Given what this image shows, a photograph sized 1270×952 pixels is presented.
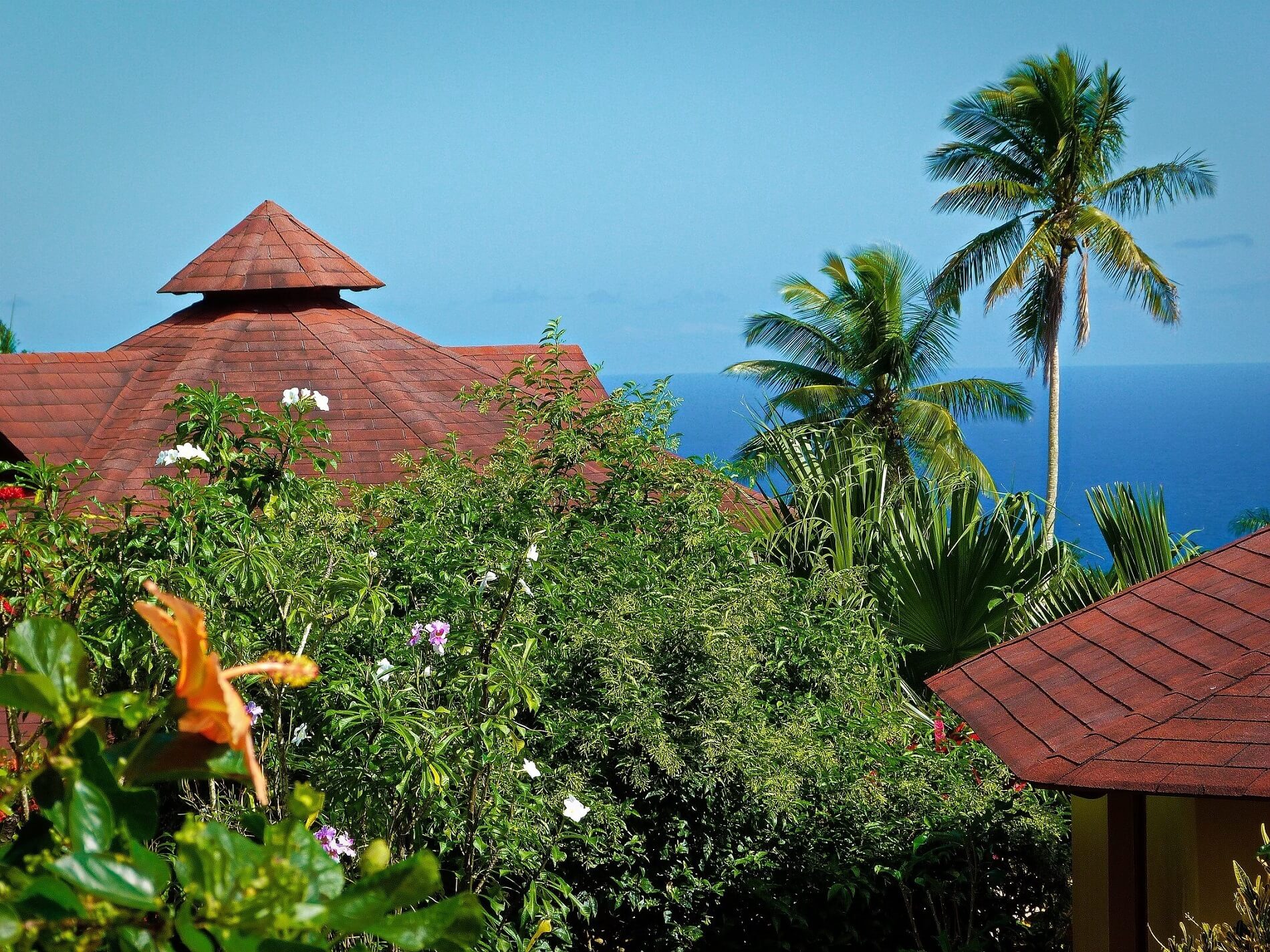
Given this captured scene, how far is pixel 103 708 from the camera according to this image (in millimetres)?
1057

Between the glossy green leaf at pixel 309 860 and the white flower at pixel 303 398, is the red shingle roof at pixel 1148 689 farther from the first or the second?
the glossy green leaf at pixel 309 860

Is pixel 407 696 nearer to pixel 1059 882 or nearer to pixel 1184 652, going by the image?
pixel 1184 652

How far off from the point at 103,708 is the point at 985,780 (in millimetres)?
5731

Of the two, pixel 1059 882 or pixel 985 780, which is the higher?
pixel 985 780

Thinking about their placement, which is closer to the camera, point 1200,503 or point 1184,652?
point 1184,652

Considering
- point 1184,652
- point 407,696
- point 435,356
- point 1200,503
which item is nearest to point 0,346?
point 435,356

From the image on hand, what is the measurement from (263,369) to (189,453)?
8.51 m

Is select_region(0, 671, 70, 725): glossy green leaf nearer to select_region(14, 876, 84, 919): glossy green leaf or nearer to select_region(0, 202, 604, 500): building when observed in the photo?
select_region(14, 876, 84, 919): glossy green leaf

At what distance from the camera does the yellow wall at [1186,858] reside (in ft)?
15.0

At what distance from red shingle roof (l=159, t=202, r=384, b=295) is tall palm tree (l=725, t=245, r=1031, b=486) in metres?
16.1

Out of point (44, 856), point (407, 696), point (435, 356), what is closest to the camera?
point (44, 856)

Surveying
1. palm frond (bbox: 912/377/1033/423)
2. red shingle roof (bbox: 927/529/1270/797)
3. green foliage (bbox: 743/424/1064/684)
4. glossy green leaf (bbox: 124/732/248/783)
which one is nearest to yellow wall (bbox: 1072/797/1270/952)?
red shingle roof (bbox: 927/529/1270/797)

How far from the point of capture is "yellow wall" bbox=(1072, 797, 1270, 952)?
4.56 m

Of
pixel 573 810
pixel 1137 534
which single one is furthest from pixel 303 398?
pixel 1137 534
